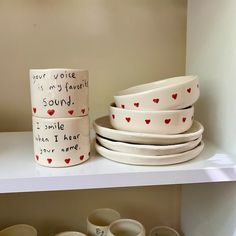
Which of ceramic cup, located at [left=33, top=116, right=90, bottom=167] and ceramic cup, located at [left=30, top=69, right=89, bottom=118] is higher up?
ceramic cup, located at [left=30, top=69, right=89, bottom=118]

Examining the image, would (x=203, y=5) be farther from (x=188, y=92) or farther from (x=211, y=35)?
(x=188, y=92)

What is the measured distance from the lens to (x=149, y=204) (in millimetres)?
763

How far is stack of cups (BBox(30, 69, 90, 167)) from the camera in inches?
16.4

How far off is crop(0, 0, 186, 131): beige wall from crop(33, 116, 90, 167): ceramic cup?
0.27 meters

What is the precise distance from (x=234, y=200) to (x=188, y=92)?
0.21 meters

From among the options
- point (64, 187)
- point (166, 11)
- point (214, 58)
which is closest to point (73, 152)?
point (64, 187)

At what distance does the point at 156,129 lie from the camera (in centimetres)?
45

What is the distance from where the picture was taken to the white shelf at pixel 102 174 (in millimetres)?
402

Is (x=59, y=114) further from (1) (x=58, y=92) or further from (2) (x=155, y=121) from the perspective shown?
(2) (x=155, y=121)

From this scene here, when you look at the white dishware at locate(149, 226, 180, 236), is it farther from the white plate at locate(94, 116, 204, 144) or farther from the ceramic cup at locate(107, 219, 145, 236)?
the white plate at locate(94, 116, 204, 144)

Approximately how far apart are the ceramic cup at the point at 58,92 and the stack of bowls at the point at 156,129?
0.25ft

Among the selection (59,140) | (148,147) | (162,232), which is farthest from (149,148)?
(162,232)

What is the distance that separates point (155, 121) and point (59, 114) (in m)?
0.15

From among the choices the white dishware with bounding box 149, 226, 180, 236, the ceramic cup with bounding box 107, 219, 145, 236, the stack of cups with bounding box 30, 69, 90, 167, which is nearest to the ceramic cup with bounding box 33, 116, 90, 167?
the stack of cups with bounding box 30, 69, 90, 167
